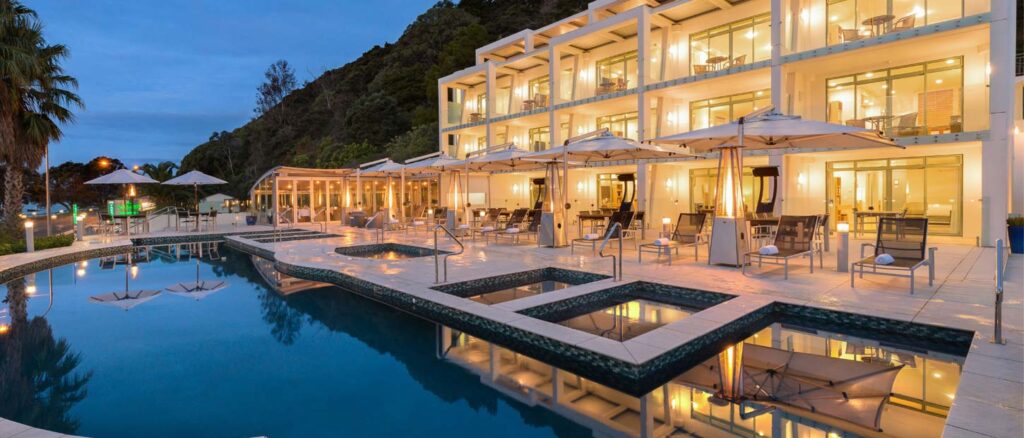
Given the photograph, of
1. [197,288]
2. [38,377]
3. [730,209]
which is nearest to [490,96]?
[730,209]

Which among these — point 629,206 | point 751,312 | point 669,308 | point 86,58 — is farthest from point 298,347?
point 86,58

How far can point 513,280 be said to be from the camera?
8.35 meters

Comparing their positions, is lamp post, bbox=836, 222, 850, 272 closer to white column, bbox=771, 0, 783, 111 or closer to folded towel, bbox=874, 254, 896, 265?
folded towel, bbox=874, 254, 896, 265

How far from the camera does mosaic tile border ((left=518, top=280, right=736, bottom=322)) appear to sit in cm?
630

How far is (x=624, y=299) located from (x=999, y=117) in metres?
10.7

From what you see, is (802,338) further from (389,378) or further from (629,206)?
(629,206)


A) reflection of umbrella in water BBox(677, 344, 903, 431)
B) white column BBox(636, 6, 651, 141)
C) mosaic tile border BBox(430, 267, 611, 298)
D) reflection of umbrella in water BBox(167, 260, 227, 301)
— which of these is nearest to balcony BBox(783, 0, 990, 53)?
white column BBox(636, 6, 651, 141)

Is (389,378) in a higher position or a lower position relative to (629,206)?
lower

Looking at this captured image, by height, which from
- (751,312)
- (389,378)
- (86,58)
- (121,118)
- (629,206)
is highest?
(86,58)

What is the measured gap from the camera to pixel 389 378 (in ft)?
15.9

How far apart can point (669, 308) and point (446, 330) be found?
2.97m

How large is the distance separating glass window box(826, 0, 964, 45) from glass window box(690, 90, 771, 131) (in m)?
2.96

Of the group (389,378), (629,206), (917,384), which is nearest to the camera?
(917,384)

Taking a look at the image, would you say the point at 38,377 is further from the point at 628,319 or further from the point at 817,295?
the point at 817,295
